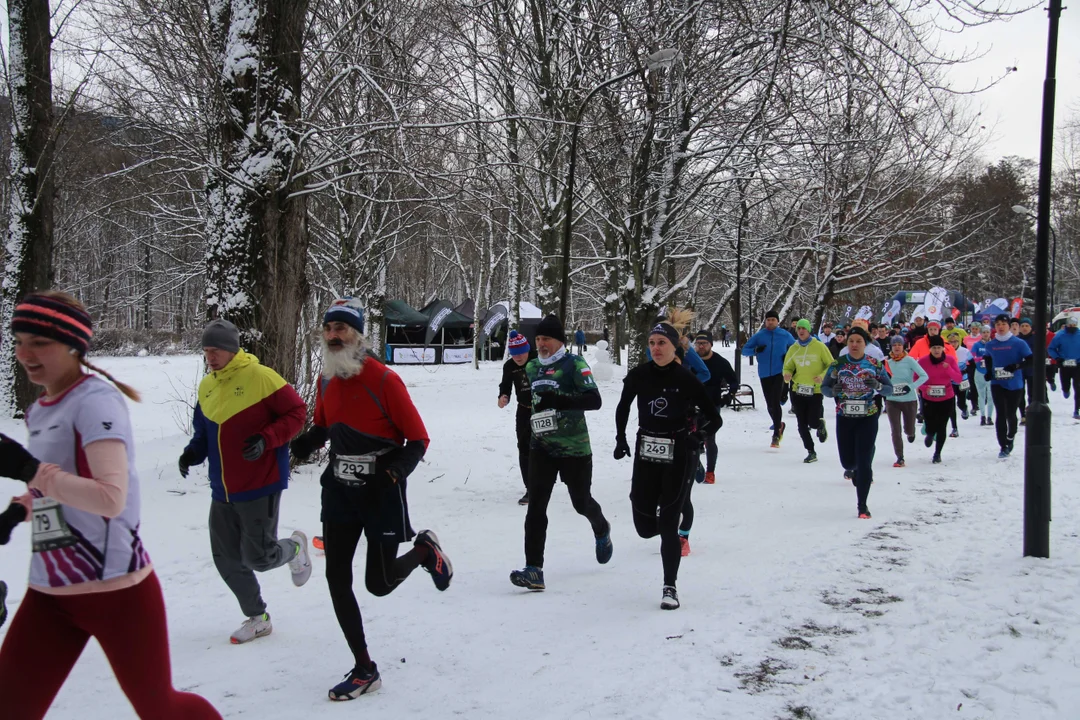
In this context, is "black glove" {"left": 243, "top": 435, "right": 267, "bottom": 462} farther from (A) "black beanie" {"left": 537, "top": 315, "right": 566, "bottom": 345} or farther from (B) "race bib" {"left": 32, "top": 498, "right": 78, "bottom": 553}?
(A) "black beanie" {"left": 537, "top": 315, "right": 566, "bottom": 345}

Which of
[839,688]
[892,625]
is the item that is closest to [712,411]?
[892,625]

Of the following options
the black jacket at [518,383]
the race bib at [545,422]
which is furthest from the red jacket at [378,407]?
the black jacket at [518,383]

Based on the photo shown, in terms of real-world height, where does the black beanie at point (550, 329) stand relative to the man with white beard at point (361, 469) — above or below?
above

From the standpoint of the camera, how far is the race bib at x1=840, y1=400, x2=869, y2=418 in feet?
27.3

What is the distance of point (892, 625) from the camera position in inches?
191

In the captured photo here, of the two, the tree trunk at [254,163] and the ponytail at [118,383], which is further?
the tree trunk at [254,163]

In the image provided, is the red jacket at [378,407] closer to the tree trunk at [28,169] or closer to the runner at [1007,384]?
the runner at [1007,384]

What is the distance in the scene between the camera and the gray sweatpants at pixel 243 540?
463 cm

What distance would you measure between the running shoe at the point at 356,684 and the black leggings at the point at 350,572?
2.4 inches

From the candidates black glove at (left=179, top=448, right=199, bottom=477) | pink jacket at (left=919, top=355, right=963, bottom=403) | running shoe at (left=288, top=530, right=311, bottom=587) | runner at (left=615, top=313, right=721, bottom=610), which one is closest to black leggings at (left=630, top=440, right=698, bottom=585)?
runner at (left=615, top=313, right=721, bottom=610)

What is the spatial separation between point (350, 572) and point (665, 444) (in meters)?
2.44

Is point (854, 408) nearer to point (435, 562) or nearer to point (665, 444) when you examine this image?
point (665, 444)

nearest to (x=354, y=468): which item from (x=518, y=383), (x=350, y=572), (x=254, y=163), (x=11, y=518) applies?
(x=350, y=572)

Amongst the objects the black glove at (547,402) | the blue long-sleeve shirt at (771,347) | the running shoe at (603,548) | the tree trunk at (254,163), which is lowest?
the running shoe at (603,548)
